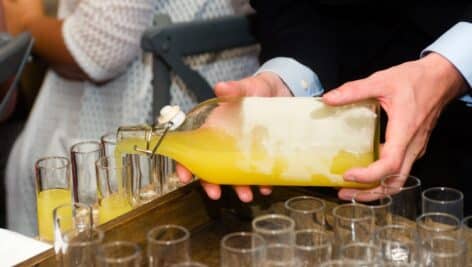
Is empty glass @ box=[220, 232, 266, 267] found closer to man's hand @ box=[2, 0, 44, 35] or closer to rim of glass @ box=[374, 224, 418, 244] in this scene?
rim of glass @ box=[374, 224, 418, 244]

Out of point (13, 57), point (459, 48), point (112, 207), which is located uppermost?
point (459, 48)

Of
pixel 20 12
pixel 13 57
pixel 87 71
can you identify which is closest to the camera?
pixel 13 57

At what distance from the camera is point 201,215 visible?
1076mm

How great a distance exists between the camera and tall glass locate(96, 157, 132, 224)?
113 cm

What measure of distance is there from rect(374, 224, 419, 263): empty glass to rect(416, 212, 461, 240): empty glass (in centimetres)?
1

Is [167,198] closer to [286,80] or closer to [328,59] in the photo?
[286,80]

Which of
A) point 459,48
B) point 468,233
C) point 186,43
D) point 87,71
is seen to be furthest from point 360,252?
point 87,71

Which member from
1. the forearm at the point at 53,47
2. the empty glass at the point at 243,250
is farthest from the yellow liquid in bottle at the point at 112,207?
the forearm at the point at 53,47

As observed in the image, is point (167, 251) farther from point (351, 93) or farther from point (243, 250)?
point (351, 93)

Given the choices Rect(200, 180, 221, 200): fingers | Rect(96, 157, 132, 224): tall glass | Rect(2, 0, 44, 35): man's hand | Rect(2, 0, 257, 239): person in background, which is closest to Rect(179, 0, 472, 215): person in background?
Rect(200, 180, 221, 200): fingers

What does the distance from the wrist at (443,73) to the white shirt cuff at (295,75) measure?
27 centimetres

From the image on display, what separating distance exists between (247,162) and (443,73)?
0.32 m

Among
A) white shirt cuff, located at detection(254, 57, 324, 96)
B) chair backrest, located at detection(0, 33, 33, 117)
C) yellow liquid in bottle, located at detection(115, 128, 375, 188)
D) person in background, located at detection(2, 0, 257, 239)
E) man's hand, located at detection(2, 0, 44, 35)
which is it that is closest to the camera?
yellow liquid in bottle, located at detection(115, 128, 375, 188)

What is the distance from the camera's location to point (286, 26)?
57.0 inches
